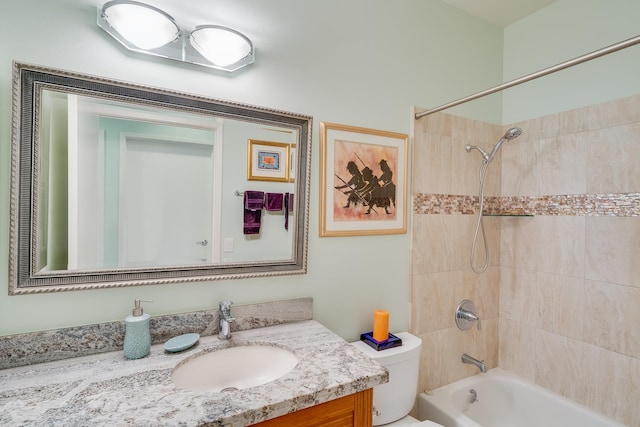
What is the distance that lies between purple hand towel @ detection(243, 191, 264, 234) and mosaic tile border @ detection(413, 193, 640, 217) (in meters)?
0.91

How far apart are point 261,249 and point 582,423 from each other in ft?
6.32

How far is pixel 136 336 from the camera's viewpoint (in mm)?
1050

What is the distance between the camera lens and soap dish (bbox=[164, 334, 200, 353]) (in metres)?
1.09

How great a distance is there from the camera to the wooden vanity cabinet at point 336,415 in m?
0.87

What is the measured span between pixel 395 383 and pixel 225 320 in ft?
2.82

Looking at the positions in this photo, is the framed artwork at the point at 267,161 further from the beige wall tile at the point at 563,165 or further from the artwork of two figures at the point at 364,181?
the beige wall tile at the point at 563,165

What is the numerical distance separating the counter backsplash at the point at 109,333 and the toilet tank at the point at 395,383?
472 mm

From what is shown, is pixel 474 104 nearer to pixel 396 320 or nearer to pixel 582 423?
pixel 396 320

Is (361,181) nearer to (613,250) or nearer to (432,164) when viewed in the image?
(432,164)

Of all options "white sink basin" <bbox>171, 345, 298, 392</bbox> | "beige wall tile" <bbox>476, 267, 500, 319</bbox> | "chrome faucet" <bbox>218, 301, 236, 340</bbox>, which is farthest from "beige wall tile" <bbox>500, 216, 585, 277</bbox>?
"chrome faucet" <bbox>218, 301, 236, 340</bbox>

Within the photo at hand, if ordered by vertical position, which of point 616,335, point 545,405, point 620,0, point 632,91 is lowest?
point 545,405

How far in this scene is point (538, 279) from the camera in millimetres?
1920

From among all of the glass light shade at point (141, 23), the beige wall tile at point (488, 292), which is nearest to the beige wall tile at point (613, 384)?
the beige wall tile at point (488, 292)

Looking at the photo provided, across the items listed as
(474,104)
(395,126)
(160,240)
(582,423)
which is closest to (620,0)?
(474,104)
